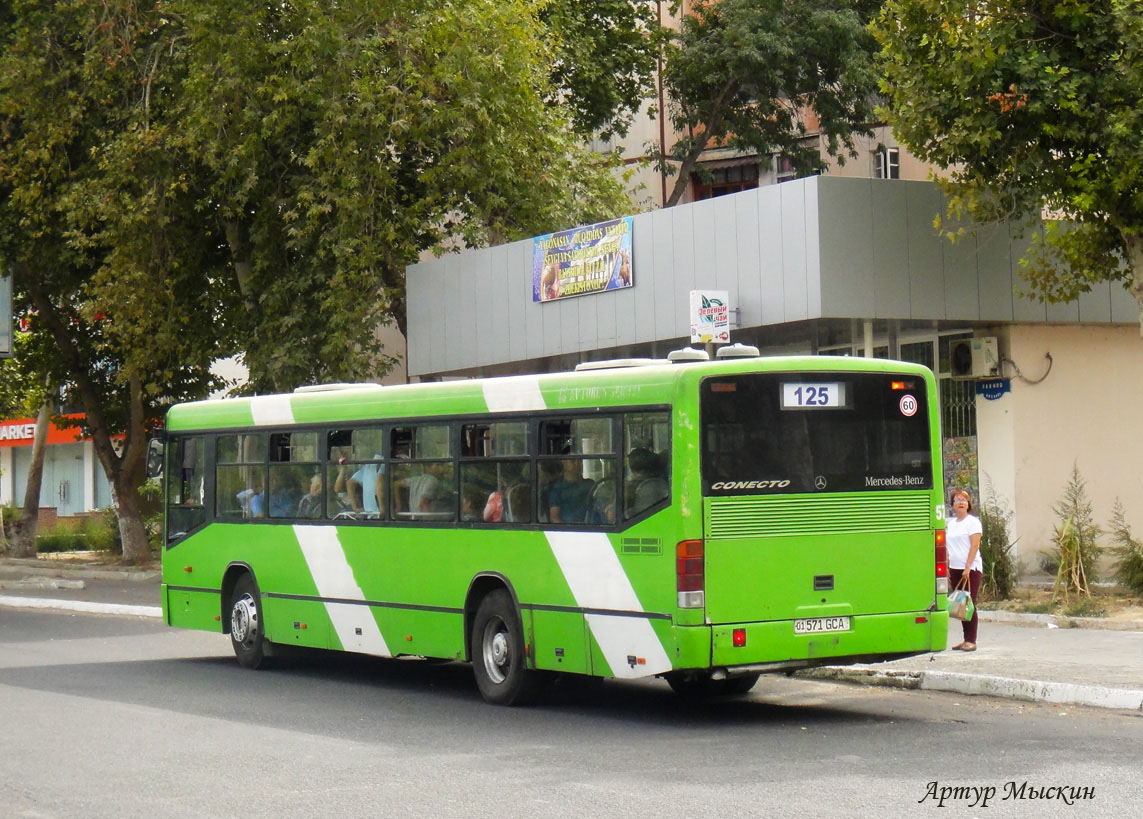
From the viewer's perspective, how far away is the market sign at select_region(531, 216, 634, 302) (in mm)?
20859

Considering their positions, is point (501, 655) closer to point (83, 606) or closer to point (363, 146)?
point (83, 606)

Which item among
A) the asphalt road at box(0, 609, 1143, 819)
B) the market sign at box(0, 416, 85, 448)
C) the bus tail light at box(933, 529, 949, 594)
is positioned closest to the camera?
the asphalt road at box(0, 609, 1143, 819)

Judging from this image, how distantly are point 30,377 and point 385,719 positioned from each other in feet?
101

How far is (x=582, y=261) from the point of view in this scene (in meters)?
21.5

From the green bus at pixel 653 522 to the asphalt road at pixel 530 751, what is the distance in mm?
564

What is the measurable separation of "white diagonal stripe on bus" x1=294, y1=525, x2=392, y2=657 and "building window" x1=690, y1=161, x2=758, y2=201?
2270cm

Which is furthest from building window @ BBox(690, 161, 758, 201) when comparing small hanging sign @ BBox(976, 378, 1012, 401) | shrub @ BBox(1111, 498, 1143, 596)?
shrub @ BBox(1111, 498, 1143, 596)

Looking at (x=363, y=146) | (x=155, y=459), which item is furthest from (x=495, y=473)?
(x=363, y=146)

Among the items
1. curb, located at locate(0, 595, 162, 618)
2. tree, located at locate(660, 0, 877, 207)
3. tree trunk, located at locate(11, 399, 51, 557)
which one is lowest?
curb, located at locate(0, 595, 162, 618)

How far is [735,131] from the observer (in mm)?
33719

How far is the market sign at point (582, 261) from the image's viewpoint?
68.4 ft

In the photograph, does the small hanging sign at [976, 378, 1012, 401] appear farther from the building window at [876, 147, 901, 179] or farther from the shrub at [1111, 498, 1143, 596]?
the building window at [876, 147, 901, 179]

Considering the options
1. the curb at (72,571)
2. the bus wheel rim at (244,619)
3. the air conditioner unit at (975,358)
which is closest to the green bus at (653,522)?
the bus wheel rim at (244,619)

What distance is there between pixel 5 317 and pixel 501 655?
2220cm
